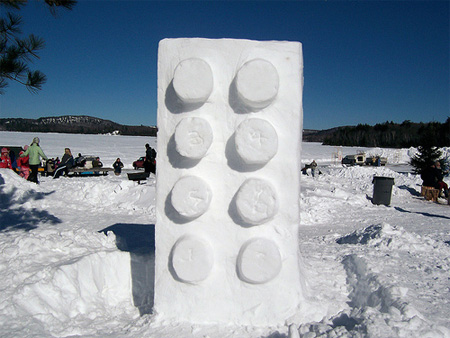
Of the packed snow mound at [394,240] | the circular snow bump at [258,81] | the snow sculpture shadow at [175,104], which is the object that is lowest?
the packed snow mound at [394,240]

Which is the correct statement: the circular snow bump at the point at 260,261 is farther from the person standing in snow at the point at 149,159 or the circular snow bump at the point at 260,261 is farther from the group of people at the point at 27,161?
the person standing in snow at the point at 149,159

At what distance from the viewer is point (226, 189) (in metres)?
2.69

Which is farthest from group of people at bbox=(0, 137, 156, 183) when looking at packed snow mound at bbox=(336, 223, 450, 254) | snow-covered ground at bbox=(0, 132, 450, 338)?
packed snow mound at bbox=(336, 223, 450, 254)

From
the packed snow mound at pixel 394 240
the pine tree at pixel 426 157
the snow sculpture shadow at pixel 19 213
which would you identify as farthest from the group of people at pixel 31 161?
the pine tree at pixel 426 157

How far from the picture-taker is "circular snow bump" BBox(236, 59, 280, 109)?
253cm

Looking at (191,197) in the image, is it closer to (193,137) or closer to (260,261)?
(193,137)

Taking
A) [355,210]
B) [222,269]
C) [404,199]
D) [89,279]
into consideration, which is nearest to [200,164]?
[222,269]

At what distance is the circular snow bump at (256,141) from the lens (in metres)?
2.53

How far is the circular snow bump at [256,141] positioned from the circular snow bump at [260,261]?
65 centimetres

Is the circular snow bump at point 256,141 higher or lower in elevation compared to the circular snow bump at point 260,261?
higher

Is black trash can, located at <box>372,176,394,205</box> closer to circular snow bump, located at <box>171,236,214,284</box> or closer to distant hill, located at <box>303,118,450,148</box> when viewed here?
circular snow bump, located at <box>171,236,214,284</box>

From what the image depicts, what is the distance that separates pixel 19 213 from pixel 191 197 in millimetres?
6879

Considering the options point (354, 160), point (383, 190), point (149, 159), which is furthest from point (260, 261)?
point (354, 160)

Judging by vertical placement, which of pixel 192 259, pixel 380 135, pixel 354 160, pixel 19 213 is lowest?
pixel 19 213
